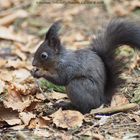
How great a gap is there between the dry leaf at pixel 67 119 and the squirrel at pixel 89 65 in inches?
8.4

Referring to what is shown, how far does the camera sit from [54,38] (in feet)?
14.6

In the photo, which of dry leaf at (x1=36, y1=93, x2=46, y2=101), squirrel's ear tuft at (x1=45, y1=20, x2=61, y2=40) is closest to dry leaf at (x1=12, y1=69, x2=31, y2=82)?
dry leaf at (x1=36, y1=93, x2=46, y2=101)

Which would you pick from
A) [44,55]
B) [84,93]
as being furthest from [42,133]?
[44,55]

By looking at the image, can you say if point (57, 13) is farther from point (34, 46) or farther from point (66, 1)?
point (34, 46)

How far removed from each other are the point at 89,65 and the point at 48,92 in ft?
2.31

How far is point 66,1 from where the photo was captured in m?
8.34

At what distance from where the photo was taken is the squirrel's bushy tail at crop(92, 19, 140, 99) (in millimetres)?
4344

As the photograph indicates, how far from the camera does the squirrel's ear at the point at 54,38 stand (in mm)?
4344

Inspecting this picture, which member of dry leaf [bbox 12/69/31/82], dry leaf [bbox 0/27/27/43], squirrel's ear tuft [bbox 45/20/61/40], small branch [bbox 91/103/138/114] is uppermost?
squirrel's ear tuft [bbox 45/20/61/40]

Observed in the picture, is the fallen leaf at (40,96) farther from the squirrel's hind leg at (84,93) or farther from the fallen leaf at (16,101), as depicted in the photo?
the squirrel's hind leg at (84,93)

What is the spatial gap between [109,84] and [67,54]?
0.44 m

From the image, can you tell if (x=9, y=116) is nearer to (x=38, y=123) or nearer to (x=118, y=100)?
(x=38, y=123)

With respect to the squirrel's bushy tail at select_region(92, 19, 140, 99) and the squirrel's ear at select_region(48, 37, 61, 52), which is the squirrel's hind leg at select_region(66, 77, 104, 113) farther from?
the squirrel's ear at select_region(48, 37, 61, 52)

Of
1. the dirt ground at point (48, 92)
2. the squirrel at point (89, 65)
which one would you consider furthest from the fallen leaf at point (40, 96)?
the squirrel at point (89, 65)
